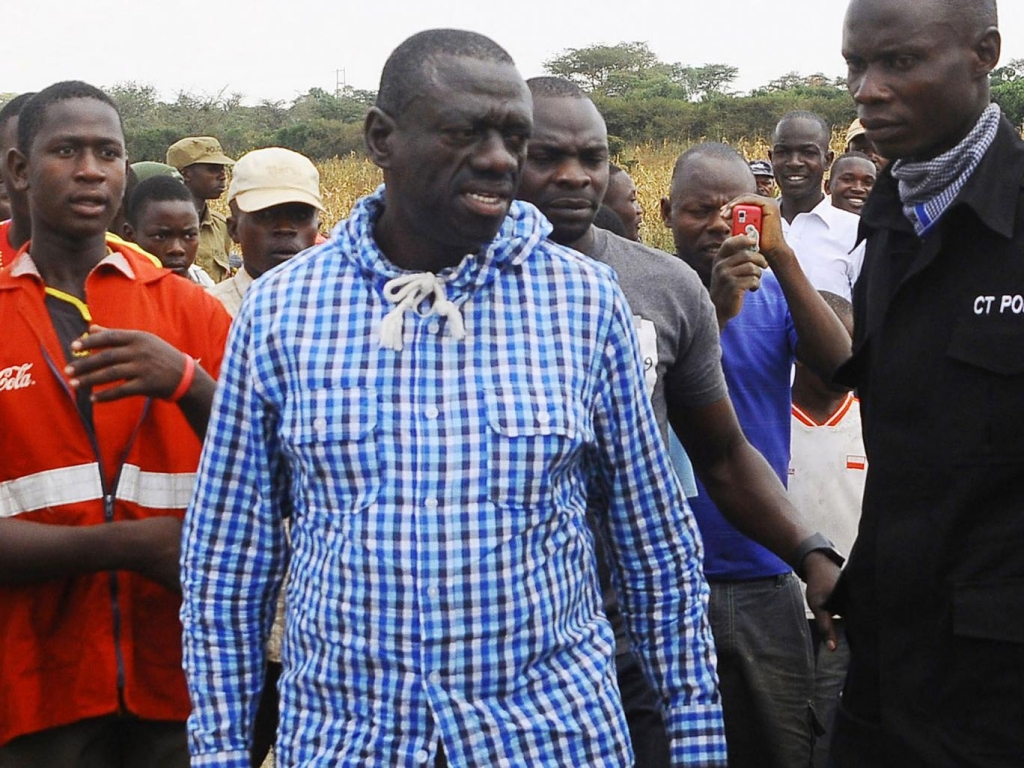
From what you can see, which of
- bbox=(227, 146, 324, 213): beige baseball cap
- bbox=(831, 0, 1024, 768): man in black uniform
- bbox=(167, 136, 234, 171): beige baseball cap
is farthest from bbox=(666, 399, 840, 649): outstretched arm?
bbox=(167, 136, 234, 171): beige baseball cap

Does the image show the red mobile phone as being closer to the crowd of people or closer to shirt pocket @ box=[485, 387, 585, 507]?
the crowd of people

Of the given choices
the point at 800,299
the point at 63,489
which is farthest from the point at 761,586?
the point at 63,489

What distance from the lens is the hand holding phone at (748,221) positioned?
4078 mm

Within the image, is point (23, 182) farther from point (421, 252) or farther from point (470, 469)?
point (470, 469)

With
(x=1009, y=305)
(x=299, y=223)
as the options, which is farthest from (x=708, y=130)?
(x=1009, y=305)

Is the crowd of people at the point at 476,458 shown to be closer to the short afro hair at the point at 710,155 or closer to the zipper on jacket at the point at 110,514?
the zipper on jacket at the point at 110,514

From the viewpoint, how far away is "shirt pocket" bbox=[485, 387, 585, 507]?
249cm

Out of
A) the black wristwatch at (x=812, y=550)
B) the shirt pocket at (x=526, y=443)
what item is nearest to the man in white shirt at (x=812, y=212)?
the black wristwatch at (x=812, y=550)

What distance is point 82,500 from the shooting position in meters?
3.33

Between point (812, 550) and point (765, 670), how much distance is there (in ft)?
3.32

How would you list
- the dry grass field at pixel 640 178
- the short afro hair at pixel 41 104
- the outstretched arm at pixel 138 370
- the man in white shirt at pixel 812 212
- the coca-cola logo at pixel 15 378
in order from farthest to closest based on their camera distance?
the dry grass field at pixel 640 178 → the man in white shirt at pixel 812 212 → the short afro hair at pixel 41 104 → the coca-cola logo at pixel 15 378 → the outstretched arm at pixel 138 370

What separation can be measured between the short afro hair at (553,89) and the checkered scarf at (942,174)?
3.31 ft

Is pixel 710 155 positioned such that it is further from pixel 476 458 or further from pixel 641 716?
pixel 476 458

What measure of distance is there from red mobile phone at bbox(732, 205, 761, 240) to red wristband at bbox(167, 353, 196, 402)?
1.70 metres
